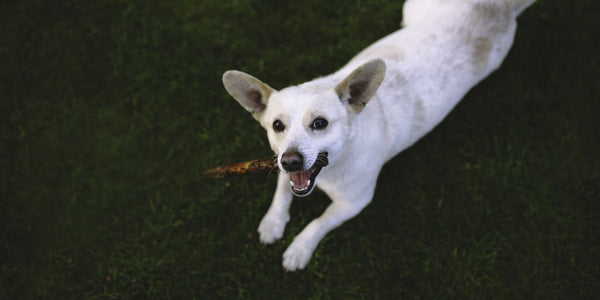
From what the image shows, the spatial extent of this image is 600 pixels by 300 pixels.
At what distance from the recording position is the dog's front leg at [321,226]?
3727 mm

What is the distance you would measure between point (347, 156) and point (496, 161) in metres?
2.31

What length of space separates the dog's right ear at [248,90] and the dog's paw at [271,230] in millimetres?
1369

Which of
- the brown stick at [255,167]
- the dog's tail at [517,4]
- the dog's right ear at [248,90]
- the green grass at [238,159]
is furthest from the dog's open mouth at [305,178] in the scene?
the dog's tail at [517,4]

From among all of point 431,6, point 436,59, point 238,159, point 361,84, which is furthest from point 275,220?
point 431,6

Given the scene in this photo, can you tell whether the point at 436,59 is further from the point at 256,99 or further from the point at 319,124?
the point at 256,99

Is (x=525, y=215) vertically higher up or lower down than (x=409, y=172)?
lower down

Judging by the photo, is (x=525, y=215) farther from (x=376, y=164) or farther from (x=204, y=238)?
(x=204, y=238)

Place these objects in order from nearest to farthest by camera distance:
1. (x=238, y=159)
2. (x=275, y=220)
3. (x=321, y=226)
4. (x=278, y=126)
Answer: (x=278, y=126)
(x=321, y=226)
(x=275, y=220)
(x=238, y=159)

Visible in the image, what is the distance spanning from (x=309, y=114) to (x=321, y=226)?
1399 millimetres

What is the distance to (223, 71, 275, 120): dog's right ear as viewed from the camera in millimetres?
2957

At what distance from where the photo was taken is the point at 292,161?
8.85 feet

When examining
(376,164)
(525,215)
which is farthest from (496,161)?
(376,164)

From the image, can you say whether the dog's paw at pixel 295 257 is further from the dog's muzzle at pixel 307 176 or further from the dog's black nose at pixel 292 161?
the dog's black nose at pixel 292 161

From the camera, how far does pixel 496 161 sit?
4.61 m
